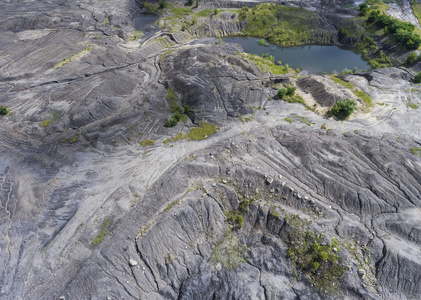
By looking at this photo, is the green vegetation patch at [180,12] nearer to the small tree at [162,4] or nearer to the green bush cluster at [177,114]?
the small tree at [162,4]

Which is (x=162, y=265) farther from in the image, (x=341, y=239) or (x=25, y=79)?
(x=25, y=79)

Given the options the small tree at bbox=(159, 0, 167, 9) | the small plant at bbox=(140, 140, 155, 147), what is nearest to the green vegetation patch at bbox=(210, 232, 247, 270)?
the small plant at bbox=(140, 140, 155, 147)

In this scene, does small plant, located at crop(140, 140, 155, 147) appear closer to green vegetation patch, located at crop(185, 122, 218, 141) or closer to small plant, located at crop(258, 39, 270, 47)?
green vegetation patch, located at crop(185, 122, 218, 141)

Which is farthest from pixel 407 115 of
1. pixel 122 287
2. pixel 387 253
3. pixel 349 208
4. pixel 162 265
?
pixel 122 287

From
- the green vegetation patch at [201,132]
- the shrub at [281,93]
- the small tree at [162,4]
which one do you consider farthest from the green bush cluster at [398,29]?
the small tree at [162,4]

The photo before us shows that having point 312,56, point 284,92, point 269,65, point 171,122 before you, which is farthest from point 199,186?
point 312,56

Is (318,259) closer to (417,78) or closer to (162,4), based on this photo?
(417,78)

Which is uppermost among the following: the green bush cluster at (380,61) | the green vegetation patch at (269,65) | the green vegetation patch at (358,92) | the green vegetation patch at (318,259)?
the green bush cluster at (380,61)
